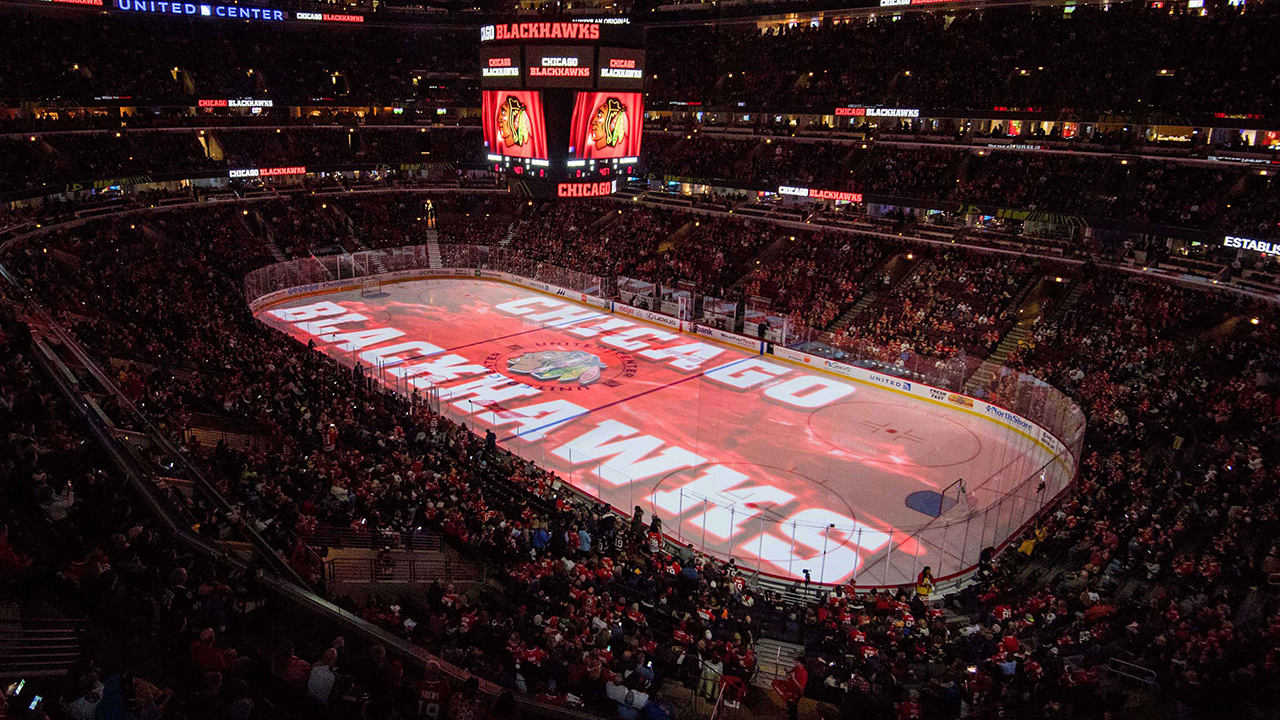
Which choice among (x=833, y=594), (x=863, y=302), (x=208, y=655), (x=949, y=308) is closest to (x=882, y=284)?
(x=863, y=302)

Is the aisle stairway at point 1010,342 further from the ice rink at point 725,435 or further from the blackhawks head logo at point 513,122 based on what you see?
the blackhawks head logo at point 513,122

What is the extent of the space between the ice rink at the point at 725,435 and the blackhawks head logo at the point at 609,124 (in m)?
9.00

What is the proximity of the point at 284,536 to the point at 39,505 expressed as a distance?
3.51 m

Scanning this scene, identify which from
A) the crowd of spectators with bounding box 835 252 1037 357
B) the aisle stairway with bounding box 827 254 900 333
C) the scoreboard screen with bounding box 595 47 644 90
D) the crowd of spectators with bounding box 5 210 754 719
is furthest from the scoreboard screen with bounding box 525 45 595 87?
the aisle stairway with bounding box 827 254 900 333

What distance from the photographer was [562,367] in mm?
31953

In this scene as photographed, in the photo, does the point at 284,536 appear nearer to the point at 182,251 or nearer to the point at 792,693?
the point at 792,693

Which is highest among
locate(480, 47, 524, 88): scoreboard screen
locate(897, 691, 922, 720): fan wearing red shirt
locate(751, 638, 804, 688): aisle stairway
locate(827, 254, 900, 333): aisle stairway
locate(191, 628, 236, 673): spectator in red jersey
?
locate(480, 47, 524, 88): scoreboard screen

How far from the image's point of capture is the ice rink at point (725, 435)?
19281 millimetres

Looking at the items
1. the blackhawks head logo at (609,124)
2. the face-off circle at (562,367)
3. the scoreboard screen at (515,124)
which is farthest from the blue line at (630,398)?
the blackhawks head logo at (609,124)

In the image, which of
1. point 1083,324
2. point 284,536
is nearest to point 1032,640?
point 284,536

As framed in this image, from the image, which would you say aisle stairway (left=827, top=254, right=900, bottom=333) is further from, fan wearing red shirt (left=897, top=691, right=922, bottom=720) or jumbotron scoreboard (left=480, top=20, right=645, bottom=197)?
fan wearing red shirt (left=897, top=691, right=922, bottom=720)

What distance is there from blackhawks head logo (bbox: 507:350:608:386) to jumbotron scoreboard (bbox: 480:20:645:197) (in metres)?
7.25

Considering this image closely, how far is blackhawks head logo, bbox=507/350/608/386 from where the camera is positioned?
31.4 meters

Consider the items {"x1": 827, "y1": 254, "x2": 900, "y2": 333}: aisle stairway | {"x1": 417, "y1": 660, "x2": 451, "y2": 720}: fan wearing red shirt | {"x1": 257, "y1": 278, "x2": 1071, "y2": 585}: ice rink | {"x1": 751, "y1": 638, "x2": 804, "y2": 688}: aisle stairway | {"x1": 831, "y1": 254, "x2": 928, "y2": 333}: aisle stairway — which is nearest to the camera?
{"x1": 417, "y1": 660, "x2": 451, "y2": 720}: fan wearing red shirt
